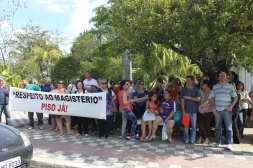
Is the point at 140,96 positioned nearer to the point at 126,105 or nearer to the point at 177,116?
the point at 126,105

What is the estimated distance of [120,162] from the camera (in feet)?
18.3

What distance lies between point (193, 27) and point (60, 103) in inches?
183

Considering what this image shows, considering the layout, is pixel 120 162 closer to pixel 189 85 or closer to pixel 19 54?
pixel 189 85

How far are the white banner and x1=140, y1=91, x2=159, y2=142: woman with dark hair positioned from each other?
1.16 metres

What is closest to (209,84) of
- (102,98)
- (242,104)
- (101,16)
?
(242,104)

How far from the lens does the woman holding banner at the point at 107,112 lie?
7.54 metres

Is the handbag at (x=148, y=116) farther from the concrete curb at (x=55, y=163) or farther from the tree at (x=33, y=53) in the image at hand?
the tree at (x=33, y=53)

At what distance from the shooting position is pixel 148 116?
7289mm

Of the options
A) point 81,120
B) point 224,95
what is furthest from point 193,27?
point 81,120

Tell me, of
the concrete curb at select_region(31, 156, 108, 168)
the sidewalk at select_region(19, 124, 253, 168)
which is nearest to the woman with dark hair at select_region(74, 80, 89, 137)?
the sidewalk at select_region(19, 124, 253, 168)

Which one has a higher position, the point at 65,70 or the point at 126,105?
the point at 65,70

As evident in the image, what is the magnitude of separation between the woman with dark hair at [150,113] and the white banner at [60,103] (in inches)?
45.7

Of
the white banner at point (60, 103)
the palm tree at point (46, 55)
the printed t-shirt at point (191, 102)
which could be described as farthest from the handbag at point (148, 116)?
the palm tree at point (46, 55)

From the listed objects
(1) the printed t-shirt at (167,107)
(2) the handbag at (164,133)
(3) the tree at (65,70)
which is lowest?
(2) the handbag at (164,133)
